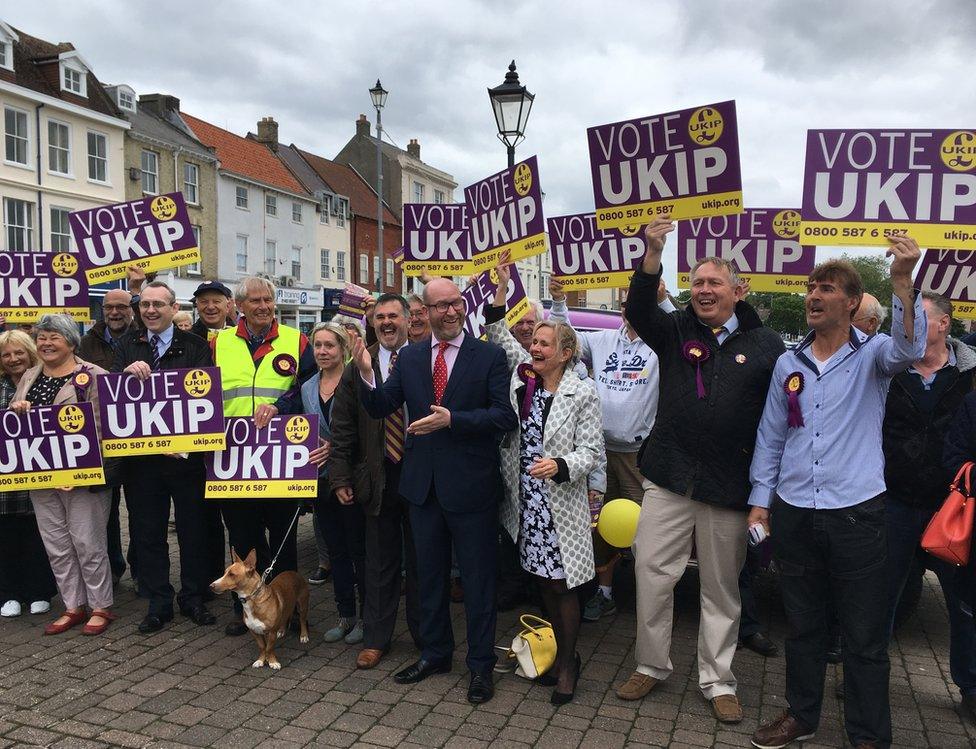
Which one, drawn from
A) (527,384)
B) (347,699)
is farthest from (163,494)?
(527,384)

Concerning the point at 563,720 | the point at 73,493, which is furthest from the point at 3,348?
the point at 563,720

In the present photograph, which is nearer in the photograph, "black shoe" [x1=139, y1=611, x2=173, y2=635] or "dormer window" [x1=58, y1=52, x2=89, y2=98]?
"black shoe" [x1=139, y1=611, x2=173, y2=635]

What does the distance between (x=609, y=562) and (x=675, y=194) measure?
2.69m

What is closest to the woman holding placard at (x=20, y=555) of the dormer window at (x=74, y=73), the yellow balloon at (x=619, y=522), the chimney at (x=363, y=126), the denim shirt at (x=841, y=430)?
the yellow balloon at (x=619, y=522)

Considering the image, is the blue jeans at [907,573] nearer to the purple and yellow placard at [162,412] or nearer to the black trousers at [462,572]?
the black trousers at [462,572]

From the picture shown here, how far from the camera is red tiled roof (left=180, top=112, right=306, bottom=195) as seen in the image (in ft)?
119

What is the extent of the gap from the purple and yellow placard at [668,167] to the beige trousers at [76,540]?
414cm

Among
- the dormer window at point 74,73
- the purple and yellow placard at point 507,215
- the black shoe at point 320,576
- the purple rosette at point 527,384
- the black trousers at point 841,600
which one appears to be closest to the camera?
the black trousers at point 841,600

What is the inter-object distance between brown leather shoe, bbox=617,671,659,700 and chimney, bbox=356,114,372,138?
51.9 meters

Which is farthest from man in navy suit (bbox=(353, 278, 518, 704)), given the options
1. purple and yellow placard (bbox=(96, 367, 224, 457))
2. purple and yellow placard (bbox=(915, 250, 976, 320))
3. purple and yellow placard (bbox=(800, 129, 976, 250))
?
purple and yellow placard (bbox=(915, 250, 976, 320))

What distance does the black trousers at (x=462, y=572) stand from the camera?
4.43m

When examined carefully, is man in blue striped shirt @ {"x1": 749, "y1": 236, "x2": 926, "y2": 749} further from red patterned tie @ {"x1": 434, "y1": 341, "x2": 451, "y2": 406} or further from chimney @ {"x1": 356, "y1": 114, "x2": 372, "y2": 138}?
chimney @ {"x1": 356, "y1": 114, "x2": 372, "y2": 138}

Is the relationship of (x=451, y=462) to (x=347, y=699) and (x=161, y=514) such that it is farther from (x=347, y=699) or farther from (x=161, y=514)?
Answer: (x=161, y=514)

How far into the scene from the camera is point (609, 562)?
5766mm
